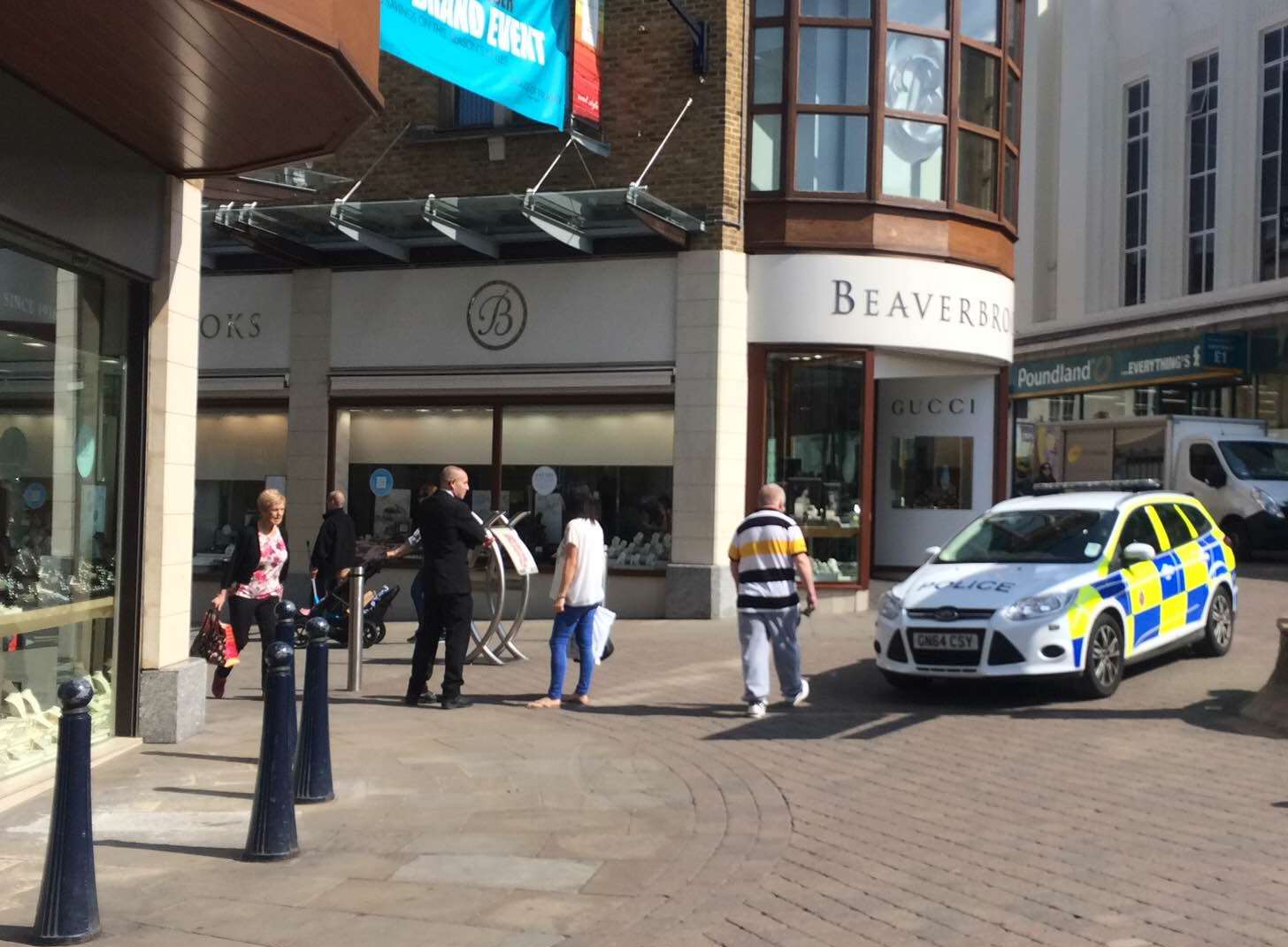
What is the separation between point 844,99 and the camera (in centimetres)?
1786

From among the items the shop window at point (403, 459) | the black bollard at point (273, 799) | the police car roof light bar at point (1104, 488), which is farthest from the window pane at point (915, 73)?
the black bollard at point (273, 799)

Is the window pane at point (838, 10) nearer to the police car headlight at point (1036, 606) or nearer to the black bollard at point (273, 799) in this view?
the police car headlight at point (1036, 606)

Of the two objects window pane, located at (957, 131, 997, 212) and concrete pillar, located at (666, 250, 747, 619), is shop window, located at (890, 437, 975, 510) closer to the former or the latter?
window pane, located at (957, 131, 997, 212)

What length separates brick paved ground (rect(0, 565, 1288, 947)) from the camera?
5.77 meters

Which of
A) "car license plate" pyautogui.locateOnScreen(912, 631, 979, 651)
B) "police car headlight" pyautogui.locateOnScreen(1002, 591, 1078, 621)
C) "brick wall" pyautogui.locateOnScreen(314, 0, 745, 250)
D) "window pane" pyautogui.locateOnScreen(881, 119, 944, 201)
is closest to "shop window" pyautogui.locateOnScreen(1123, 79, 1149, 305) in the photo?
"window pane" pyautogui.locateOnScreen(881, 119, 944, 201)

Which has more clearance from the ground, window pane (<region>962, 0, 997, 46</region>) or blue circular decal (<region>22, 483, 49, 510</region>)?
window pane (<region>962, 0, 997, 46</region>)

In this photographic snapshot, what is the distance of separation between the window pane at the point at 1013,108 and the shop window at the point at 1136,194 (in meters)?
24.1

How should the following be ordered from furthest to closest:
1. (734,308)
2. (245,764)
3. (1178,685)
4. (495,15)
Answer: (734,308) < (495,15) < (1178,685) < (245,764)

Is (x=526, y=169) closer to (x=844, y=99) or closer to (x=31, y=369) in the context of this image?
(x=844, y=99)

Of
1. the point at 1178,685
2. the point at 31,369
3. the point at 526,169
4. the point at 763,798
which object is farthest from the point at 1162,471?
the point at 31,369

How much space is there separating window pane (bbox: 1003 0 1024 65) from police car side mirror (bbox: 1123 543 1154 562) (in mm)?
9888

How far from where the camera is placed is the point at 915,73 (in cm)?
1820

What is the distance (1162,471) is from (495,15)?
17.0 meters

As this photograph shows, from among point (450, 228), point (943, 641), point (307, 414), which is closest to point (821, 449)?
point (450, 228)
